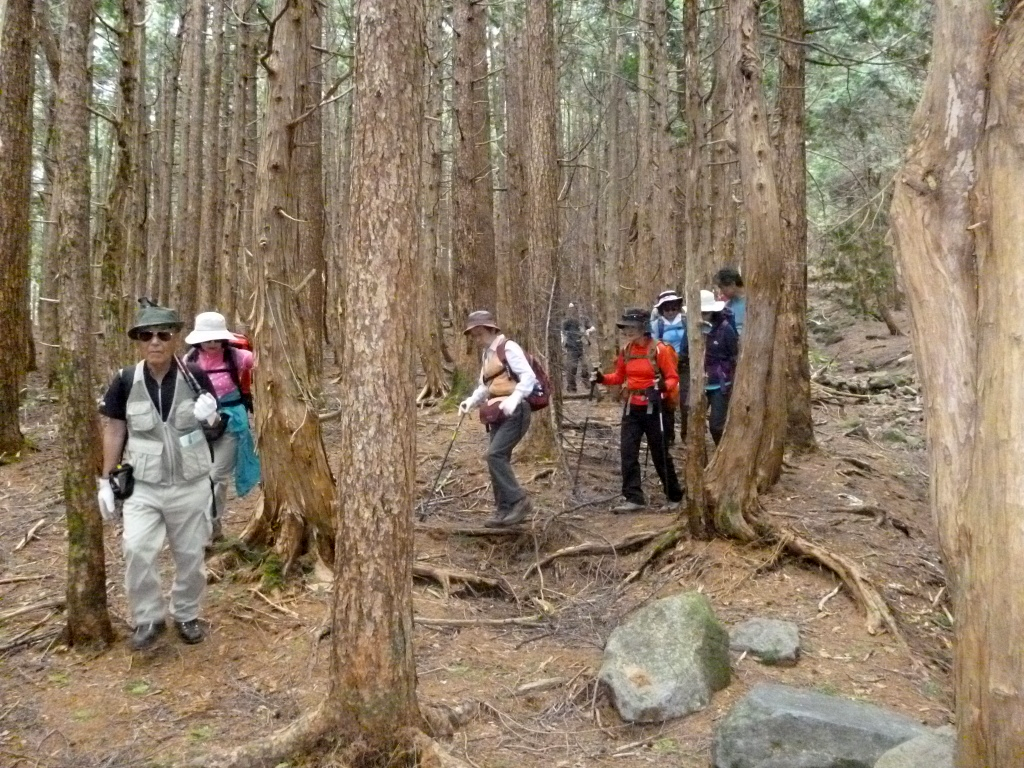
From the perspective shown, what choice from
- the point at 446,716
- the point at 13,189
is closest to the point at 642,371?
the point at 446,716

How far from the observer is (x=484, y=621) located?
259 inches

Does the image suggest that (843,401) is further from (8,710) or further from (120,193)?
(8,710)

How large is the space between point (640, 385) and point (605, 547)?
1.67 metres

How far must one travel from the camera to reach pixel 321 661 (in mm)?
5605

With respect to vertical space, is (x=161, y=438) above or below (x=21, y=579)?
above

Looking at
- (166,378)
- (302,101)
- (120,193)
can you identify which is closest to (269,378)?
(166,378)

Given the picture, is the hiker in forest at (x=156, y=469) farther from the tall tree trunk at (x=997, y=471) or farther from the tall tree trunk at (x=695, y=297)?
the tall tree trunk at (x=997, y=471)

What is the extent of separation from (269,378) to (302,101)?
2058 mm

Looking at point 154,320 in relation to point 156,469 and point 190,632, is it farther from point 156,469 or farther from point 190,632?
point 190,632

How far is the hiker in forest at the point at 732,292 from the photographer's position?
31.1 ft

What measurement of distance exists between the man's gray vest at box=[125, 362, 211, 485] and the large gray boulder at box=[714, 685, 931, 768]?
11.6 feet

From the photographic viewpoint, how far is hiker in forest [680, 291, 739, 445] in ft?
30.2

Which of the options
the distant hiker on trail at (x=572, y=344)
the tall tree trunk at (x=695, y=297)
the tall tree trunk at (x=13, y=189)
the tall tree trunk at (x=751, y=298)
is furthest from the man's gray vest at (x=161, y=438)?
the distant hiker on trail at (x=572, y=344)

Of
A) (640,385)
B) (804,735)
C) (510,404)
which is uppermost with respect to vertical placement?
(640,385)
